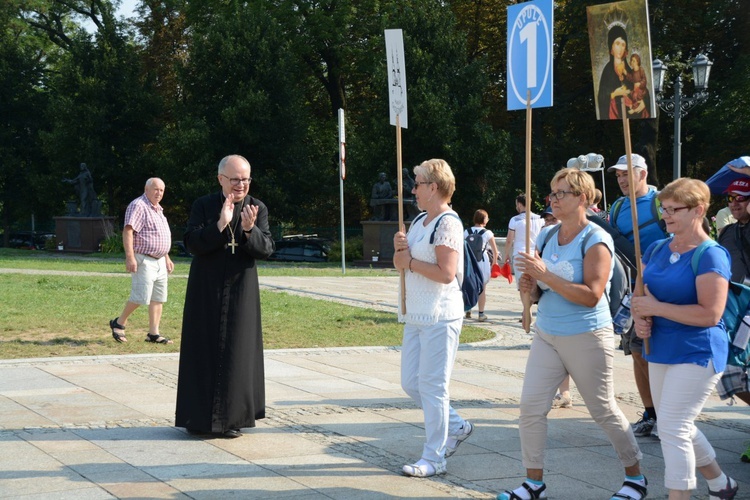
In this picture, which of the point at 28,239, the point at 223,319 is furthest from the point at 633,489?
the point at 28,239

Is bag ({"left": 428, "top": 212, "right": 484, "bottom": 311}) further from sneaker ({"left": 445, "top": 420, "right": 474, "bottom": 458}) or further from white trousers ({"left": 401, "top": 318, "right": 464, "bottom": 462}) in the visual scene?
sneaker ({"left": 445, "top": 420, "right": 474, "bottom": 458})

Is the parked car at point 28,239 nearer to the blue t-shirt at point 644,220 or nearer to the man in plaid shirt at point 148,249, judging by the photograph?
the man in plaid shirt at point 148,249

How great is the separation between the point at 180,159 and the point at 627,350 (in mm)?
34880

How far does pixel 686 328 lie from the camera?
15.5ft

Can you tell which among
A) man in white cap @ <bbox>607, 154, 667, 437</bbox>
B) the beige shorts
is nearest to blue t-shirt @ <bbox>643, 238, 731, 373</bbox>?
man in white cap @ <bbox>607, 154, 667, 437</bbox>

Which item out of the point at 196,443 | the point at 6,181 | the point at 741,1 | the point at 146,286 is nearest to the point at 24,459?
the point at 196,443

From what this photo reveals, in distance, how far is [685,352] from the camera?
4.71m

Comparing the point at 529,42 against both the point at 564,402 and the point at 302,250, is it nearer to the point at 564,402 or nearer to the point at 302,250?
the point at 564,402

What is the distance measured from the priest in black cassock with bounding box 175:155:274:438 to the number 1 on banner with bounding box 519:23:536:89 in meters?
2.03

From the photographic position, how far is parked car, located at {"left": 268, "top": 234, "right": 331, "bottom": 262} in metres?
35.8

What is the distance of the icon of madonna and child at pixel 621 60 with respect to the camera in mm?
5004

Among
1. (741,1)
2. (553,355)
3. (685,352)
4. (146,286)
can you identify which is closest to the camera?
(685,352)

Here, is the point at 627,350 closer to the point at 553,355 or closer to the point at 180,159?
the point at 553,355

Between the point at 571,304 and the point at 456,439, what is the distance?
4.89 ft
